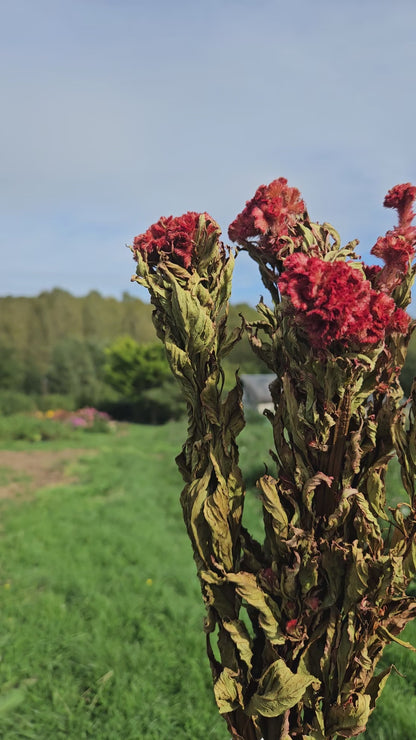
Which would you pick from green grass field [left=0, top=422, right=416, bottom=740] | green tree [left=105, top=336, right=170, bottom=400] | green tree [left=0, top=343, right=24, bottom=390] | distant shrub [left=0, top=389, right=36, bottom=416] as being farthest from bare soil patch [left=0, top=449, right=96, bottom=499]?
green tree [left=0, top=343, right=24, bottom=390]

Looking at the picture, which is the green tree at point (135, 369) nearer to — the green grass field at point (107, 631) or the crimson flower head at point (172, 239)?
the green grass field at point (107, 631)

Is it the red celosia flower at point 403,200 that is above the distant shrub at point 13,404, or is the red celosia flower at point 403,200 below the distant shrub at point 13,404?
above

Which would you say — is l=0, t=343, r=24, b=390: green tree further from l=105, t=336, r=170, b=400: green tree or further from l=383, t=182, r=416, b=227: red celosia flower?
l=383, t=182, r=416, b=227: red celosia flower

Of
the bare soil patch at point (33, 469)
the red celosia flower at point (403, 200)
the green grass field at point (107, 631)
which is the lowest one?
the green grass field at point (107, 631)

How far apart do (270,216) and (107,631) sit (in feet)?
13.0

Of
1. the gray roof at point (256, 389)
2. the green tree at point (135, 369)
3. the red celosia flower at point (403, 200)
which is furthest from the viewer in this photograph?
the green tree at point (135, 369)

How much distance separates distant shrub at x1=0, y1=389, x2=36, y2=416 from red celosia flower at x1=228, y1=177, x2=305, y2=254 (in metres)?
18.8

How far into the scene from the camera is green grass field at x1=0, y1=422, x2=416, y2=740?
325 cm

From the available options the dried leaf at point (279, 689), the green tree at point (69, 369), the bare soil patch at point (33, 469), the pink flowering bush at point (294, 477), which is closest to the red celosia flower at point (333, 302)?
the pink flowering bush at point (294, 477)

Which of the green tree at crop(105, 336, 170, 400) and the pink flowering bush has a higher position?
the green tree at crop(105, 336, 170, 400)

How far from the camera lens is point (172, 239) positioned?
1401 mm

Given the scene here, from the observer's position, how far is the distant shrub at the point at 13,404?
18953 mm

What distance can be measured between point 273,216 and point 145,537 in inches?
215

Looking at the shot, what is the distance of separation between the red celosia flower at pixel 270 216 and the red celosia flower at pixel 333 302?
0.84 feet
